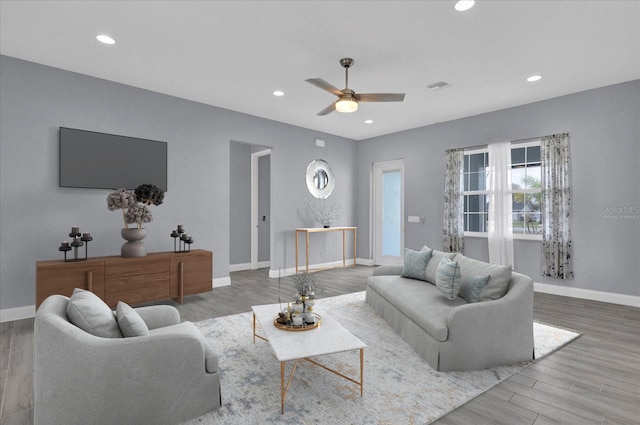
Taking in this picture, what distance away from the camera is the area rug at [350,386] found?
2025 mm

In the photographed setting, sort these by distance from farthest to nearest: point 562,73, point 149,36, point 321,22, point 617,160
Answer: point 617,160
point 562,73
point 149,36
point 321,22

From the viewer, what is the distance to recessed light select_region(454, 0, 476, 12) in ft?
8.86

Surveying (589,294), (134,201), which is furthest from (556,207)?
(134,201)

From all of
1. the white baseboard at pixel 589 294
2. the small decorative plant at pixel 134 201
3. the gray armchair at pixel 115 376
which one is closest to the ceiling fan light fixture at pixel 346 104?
the small decorative plant at pixel 134 201

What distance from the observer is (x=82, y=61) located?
386 centimetres

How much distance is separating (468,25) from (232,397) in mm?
3586

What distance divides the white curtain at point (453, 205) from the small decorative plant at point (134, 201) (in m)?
4.78

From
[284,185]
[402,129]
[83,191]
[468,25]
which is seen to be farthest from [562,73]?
[83,191]

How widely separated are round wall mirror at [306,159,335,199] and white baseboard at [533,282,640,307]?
4.13 m

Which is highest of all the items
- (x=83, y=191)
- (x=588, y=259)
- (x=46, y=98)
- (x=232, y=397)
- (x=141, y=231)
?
(x=46, y=98)

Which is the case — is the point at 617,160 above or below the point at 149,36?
below

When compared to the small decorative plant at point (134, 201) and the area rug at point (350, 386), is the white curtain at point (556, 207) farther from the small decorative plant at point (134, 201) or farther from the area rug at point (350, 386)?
the small decorative plant at point (134, 201)

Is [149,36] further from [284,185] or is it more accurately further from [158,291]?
[284,185]

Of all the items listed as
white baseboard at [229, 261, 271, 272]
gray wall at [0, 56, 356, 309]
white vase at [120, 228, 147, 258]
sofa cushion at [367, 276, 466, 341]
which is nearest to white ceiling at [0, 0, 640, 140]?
gray wall at [0, 56, 356, 309]
